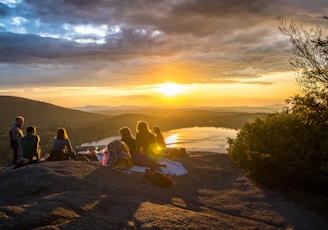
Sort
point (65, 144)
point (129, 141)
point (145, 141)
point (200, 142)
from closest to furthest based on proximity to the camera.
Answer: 1. point (145, 141)
2. point (129, 141)
3. point (65, 144)
4. point (200, 142)

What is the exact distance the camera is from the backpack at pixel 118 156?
48.2ft

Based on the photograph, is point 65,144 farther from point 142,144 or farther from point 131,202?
point 131,202

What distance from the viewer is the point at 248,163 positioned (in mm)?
15883

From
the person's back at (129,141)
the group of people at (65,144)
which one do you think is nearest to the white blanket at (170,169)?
the group of people at (65,144)

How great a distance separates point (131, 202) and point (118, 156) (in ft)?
16.2

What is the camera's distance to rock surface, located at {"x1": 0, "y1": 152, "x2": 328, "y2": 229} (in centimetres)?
824

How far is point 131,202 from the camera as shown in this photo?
9984 millimetres

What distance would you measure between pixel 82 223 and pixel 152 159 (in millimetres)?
7833

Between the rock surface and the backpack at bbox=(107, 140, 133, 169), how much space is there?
26.6 inches

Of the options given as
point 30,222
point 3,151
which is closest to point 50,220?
point 30,222

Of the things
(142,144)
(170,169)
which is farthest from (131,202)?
(142,144)

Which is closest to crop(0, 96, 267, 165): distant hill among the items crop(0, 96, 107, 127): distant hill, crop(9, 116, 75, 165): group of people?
crop(0, 96, 107, 127): distant hill

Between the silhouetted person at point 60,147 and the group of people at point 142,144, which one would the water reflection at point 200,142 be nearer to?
the group of people at point 142,144

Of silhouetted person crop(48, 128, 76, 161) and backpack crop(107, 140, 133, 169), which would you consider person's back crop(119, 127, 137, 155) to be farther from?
silhouetted person crop(48, 128, 76, 161)
